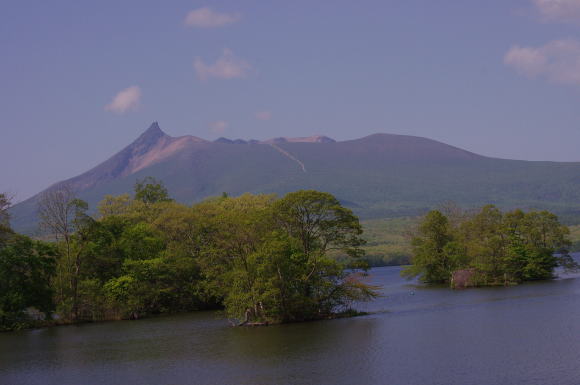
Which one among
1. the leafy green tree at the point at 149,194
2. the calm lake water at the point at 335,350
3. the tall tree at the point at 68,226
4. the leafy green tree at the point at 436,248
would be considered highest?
the leafy green tree at the point at 149,194

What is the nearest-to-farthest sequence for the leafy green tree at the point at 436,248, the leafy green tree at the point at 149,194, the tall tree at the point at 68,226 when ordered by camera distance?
the tall tree at the point at 68,226 < the leafy green tree at the point at 436,248 < the leafy green tree at the point at 149,194

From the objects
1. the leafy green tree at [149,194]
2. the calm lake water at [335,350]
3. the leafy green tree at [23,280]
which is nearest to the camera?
the calm lake water at [335,350]

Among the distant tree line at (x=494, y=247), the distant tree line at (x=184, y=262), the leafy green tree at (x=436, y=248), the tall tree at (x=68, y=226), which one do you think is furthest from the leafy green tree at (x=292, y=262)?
the leafy green tree at (x=436, y=248)

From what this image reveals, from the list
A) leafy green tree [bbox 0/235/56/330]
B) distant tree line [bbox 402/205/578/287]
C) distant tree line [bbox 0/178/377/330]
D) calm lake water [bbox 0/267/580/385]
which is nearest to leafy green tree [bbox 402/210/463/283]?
distant tree line [bbox 402/205/578/287]

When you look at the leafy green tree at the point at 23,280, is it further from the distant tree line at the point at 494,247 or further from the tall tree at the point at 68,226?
the distant tree line at the point at 494,247

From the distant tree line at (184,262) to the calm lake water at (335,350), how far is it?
94.9 inches

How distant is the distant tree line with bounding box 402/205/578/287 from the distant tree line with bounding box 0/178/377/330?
836 inches

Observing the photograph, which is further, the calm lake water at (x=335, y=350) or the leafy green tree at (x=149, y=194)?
the leafy green tree at (x=149, y=194)

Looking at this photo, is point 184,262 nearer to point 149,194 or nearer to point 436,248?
point 436,248

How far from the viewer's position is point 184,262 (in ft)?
215

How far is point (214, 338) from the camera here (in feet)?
147

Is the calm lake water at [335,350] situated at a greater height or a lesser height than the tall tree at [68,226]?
lesser

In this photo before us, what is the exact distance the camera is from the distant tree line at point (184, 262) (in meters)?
49.5

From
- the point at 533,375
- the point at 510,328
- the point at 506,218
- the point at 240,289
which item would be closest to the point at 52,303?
the point at 240,289
